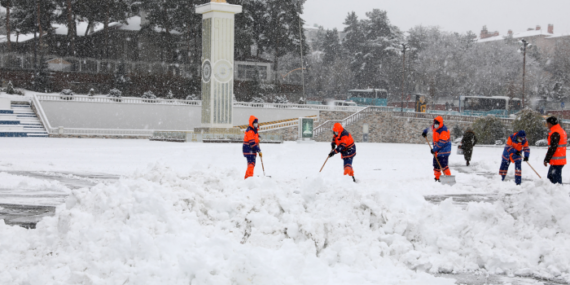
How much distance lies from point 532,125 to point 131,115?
2748 centimetres

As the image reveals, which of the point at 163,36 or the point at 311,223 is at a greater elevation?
the point at 163,36

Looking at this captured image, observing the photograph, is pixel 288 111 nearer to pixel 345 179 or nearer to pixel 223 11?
pixel 223 11

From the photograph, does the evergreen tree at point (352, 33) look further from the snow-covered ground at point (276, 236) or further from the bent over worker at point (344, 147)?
the snow-covered ground at point (276, 236)

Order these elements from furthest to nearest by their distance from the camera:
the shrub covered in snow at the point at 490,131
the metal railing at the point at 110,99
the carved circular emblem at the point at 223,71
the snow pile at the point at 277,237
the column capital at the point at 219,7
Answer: the shrub covered in snow at the point at 490,131
the metal railing at the point at 110,99
the carved circular emblem at the point at 223,71
the column capital at the point at 219,7
the snow pile at the point at 277,237

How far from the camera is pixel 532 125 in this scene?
33.5 metres

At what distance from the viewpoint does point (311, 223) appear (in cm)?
627

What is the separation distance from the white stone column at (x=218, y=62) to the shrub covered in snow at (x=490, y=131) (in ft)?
60.6

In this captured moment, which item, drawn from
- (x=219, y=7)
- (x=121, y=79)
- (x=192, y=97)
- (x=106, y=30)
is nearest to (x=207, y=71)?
(x=219, y=7)

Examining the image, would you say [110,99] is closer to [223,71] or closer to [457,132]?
[223,71]

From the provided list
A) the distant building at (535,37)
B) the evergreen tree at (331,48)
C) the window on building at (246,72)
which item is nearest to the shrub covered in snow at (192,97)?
the window on building at (246,72)

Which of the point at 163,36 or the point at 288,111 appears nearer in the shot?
the point at 288,111

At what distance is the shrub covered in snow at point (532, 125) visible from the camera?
3353 centimetres

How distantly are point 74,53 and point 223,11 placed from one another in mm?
23534

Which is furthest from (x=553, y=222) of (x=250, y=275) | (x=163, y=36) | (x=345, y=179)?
(x=163, y=36)
